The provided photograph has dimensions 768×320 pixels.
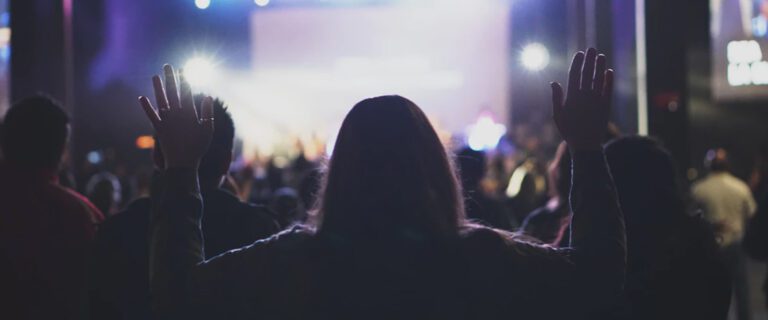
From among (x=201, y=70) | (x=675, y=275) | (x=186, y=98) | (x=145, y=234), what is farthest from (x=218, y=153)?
(x=201, y=70)

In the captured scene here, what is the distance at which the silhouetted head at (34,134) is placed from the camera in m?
3.14

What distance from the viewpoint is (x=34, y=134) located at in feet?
10.5

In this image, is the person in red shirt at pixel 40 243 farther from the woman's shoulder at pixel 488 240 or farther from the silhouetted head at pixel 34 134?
the woman's shoulder at pixel 488 240

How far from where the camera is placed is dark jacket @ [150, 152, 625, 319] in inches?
65.7

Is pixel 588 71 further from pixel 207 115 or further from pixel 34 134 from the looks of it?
pixel 34 134

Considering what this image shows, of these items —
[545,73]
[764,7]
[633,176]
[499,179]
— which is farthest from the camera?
[545,73]

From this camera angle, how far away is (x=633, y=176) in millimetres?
2727

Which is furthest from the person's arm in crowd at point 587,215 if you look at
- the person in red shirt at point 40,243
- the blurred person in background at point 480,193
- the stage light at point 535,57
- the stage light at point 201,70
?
the stage light at point 535,57

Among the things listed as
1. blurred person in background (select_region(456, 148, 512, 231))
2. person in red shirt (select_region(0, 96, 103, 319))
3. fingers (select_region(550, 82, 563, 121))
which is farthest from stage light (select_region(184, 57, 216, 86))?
fingers (select_region(550, 82, 563, 121))

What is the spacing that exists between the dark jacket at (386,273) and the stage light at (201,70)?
10.9m

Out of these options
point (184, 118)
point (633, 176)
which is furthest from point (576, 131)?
point (633, 176)

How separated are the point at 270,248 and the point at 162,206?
0.82 ft

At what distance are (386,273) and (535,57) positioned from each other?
16.0m

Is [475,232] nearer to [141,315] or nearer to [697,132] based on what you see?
[141,315]
